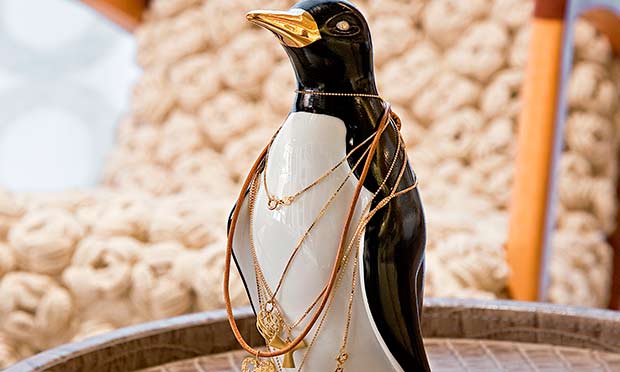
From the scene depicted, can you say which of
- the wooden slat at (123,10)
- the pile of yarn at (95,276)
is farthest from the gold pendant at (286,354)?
the wooden slat at (123,10)

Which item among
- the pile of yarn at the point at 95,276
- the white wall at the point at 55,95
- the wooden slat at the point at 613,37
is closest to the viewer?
the pile of yarn at the point at 95,276

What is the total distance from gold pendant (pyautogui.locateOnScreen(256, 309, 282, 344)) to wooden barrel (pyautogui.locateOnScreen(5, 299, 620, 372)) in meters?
0.15

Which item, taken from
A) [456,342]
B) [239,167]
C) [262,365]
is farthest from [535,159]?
[239,167]

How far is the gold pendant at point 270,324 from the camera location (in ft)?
1.88

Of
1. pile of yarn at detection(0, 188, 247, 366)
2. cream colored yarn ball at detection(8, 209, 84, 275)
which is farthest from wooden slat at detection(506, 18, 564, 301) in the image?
cream colored yarn ball at detection(8, 209, 84, 275)

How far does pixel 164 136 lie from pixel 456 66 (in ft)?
2.50

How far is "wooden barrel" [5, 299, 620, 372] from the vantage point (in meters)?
0.71

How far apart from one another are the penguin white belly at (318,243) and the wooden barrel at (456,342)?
0.59 ft

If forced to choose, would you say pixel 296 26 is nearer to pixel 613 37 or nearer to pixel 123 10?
pixel 613 37

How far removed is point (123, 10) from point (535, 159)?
134 centimetres

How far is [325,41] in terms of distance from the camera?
0.55 m

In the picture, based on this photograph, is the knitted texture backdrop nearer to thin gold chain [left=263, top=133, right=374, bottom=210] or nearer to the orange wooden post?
the orange wooden post

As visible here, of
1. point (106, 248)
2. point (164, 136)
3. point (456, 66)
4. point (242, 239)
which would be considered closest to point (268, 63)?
point (164, 136)

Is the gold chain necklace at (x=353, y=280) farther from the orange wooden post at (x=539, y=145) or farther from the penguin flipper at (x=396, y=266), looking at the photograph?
the orange wooden post at (x=539, y=145)
